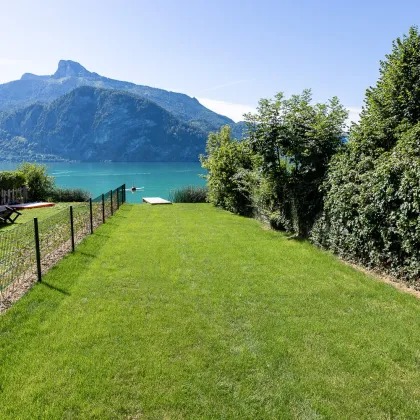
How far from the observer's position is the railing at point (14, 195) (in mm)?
17261

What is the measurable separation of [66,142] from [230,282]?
195 meters

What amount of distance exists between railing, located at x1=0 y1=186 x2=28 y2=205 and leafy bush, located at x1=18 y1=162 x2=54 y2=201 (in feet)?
2.31

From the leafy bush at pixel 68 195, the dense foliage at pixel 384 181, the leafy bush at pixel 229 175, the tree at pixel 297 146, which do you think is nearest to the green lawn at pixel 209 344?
the dense foliage at pixel 384 181

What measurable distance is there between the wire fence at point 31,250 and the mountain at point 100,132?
14945 centimetres

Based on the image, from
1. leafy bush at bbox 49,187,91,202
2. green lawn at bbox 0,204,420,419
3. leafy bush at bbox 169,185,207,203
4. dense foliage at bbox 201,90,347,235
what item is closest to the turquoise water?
leafy bush at bbox 49,187,91,202

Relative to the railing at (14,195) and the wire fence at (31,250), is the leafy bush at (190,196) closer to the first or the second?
the railing at (14,195)

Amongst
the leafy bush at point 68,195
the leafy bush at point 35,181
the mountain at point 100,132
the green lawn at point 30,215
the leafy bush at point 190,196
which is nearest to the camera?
the green lawn at point 30,215

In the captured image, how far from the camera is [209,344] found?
405cm

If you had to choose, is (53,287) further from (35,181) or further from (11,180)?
(35,181)

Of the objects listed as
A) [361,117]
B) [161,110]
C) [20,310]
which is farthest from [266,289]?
[161,110]

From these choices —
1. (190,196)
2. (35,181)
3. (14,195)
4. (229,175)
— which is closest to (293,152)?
(229,175)

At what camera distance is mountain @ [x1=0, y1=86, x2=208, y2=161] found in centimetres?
16550

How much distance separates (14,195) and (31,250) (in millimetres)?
13788

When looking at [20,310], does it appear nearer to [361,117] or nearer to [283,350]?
[283,350]
